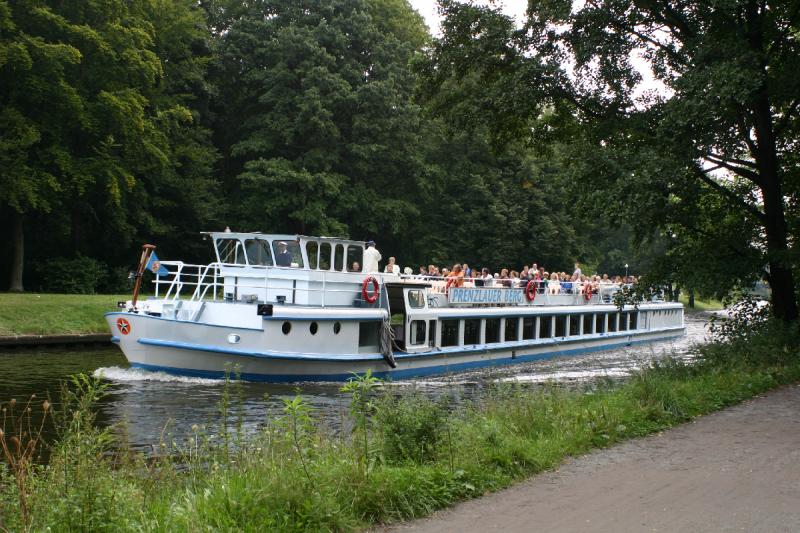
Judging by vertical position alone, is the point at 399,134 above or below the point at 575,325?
above

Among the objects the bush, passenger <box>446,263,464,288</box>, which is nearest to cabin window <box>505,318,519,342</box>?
passenger <box>446,263,464,288</box>

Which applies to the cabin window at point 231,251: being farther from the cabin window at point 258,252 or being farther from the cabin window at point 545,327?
the cabin window at point 545,327

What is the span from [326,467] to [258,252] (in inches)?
656

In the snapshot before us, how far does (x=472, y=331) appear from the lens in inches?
1164

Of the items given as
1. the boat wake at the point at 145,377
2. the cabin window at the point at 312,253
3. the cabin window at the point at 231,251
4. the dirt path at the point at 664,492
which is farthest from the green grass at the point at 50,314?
the dirt path at the point at 664,492

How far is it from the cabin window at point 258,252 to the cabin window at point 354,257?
2457 millimetres

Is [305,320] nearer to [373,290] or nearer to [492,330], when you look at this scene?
[373,290]

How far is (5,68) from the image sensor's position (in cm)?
3669

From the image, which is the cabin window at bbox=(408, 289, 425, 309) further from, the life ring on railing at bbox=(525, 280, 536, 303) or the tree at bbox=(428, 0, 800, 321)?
the life ring on railing at bbox=(525, 280, 536, 303)

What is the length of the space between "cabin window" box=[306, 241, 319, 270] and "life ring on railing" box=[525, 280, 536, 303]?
38.0ft

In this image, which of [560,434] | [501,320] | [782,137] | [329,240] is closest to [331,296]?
[329,240]

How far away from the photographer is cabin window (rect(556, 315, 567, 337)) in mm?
35438

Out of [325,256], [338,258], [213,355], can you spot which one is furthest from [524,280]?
[213,355]

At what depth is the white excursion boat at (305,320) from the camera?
2161 cm
